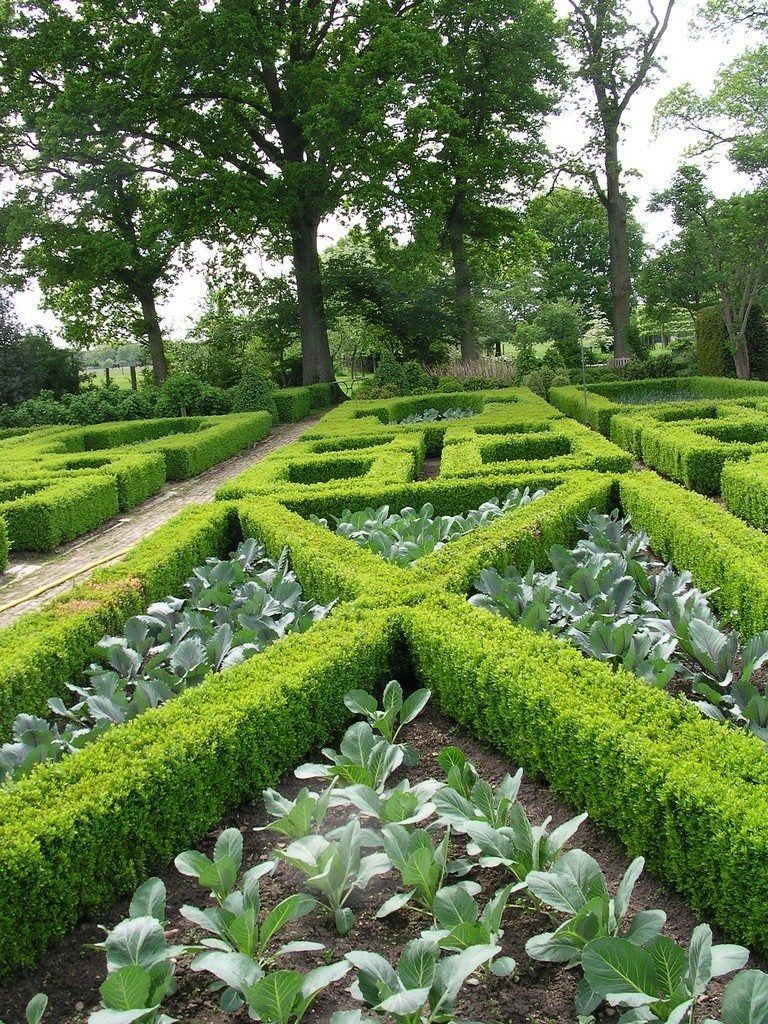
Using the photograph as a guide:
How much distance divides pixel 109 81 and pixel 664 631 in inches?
915

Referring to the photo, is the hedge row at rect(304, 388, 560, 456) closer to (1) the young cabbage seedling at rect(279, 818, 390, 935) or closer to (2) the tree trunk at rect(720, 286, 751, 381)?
(2) the tree trunk at rect(720, 286, 751, 381)

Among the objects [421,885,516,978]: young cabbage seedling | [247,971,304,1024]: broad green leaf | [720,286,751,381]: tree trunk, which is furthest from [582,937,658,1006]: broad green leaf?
[720,286,751,381]: tree trunk

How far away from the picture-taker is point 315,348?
2536 cm

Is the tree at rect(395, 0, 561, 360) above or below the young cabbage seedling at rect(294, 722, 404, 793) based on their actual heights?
above

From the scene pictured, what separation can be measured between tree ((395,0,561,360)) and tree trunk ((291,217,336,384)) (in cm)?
373

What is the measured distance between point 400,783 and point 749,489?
222 inches

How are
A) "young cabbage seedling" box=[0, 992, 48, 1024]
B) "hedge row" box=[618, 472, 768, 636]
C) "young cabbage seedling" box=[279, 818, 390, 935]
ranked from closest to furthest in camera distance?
"young cabbage seedling" box=[0, 992, 48, 1024], "young cabbage seedling" box=[279, 818, 390, 935], "hedge row" box=[618, 472, 768, 636]

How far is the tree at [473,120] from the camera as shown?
71.4 feet

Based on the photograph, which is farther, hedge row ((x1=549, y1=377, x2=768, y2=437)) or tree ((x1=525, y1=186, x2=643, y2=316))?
tree ((x1=525, y1=186, x2=643, y2=316))

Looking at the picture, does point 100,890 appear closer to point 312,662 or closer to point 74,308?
point 312,662

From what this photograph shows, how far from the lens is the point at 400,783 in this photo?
3.02 meters

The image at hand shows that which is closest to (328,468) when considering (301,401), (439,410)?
(439,410)

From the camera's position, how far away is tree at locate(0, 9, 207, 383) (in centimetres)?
2067

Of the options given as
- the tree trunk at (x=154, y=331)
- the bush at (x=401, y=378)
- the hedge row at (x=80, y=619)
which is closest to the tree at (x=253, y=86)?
the tree trunk at (x=154, y=331)
